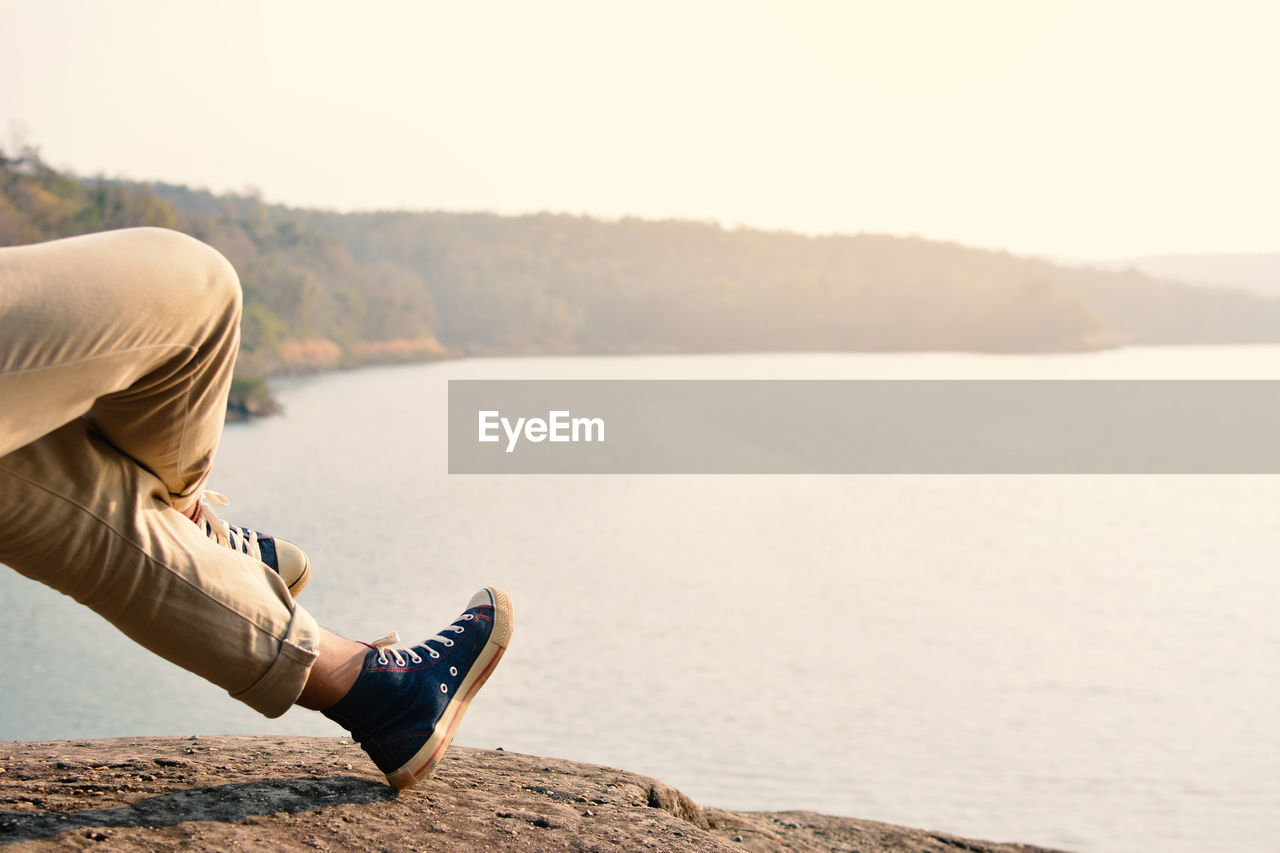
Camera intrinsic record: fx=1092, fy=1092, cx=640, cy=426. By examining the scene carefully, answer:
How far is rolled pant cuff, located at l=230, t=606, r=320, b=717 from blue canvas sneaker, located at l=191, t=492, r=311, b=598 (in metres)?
0.15

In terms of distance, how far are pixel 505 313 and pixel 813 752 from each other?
67139mm

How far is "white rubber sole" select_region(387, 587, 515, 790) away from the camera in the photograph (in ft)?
5.11

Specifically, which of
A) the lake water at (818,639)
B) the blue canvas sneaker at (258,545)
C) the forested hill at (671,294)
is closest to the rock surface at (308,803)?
the blue canvas sneaker at (258,545)

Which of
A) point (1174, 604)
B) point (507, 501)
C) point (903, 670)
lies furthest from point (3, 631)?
point (1174, 604)

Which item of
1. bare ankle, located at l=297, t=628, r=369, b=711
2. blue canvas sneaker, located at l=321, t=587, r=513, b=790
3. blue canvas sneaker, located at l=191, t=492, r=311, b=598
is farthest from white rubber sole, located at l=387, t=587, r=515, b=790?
blue canvas sneaker, located at l=191, t=492, r=311, b=598

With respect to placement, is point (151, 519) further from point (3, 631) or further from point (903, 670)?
point (3, 631)

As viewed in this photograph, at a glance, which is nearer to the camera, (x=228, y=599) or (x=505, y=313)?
(x=228, y=599)

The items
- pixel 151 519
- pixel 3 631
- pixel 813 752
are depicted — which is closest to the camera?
pixel 151 519

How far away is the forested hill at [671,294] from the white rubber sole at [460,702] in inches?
2461

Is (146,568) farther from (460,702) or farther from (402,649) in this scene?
(460,702)

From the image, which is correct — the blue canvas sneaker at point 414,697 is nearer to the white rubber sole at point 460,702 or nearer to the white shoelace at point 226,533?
the white rubber sole at point 460,702

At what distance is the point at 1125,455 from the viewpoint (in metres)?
33.8

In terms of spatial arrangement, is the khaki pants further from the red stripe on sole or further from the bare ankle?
the red stripe on sole

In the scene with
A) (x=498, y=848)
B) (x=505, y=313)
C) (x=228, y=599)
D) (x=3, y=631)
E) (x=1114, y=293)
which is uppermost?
(x=1114, y=293)
